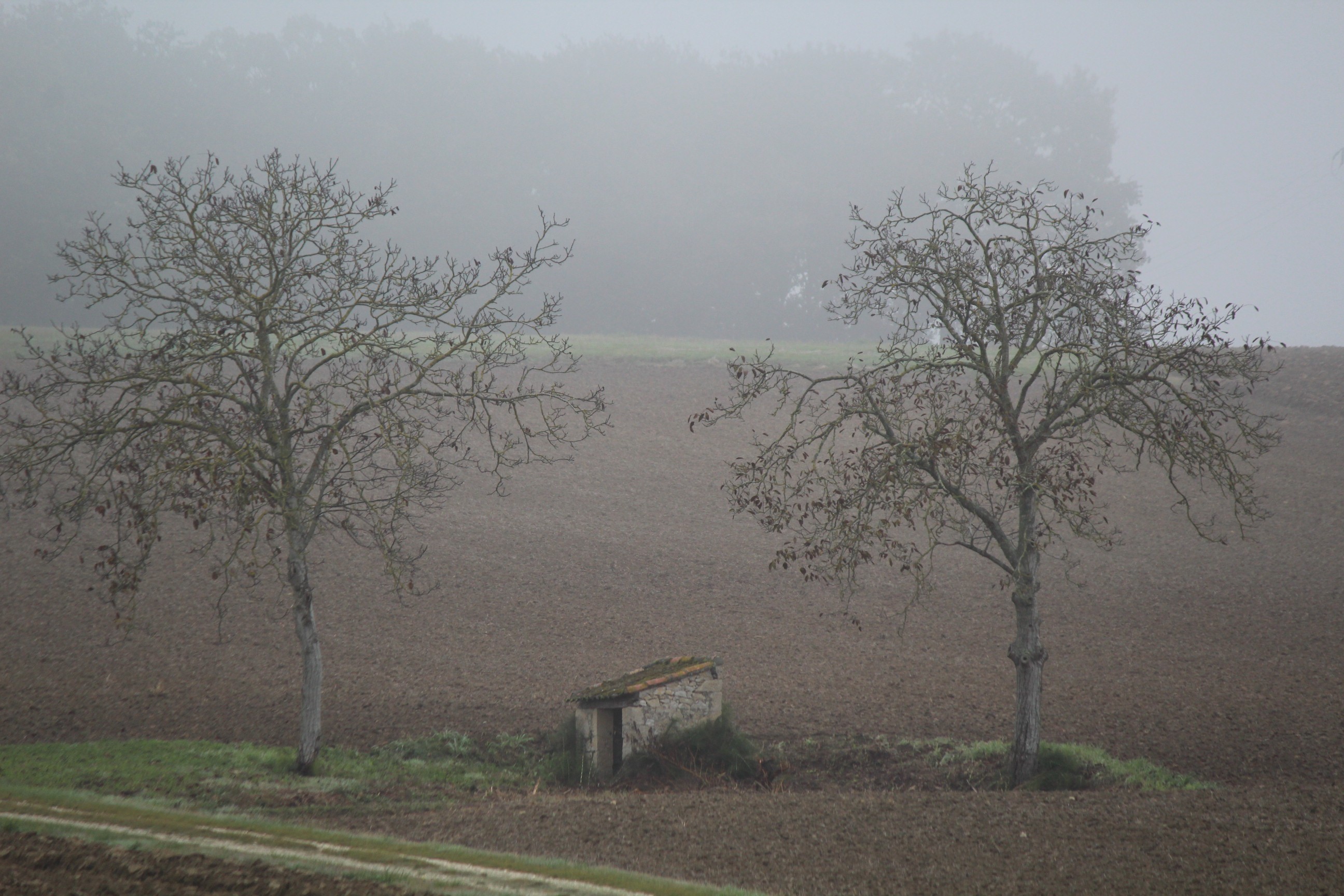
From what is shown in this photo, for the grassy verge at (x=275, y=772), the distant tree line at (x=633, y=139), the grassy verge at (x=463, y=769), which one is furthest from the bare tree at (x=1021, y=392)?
the distant tree line at (x=633, y=139)

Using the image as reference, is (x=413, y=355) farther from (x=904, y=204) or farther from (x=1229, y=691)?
(x=904, y=204)

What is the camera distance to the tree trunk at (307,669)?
10.5 metres

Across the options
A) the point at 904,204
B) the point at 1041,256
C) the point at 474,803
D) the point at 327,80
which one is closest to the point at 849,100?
the point at 904,204

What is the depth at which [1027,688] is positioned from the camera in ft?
32.7

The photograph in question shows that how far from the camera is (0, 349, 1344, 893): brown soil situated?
7297mm

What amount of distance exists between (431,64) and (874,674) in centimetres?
6023

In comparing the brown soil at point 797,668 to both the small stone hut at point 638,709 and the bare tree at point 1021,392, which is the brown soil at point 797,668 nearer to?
the small stone hut at point 638,709

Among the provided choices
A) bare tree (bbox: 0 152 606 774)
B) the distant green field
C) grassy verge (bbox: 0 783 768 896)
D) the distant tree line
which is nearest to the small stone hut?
bare tree (bbox: 0 152 606 774)

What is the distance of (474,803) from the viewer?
9.60 m

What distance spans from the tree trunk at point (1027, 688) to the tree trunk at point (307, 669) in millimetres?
8293

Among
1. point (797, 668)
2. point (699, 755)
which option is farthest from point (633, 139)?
point (699, 755)

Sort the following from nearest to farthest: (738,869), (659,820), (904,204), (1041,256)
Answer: (738,869) < (659,820) < (1041,256) < (904,204)

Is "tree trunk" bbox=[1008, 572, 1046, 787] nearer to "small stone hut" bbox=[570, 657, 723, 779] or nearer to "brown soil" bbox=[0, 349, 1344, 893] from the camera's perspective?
"brown soil" bbox=[0, 349, 1344, 893]

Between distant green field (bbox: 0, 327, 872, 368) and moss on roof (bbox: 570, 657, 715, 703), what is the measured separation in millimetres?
22932
